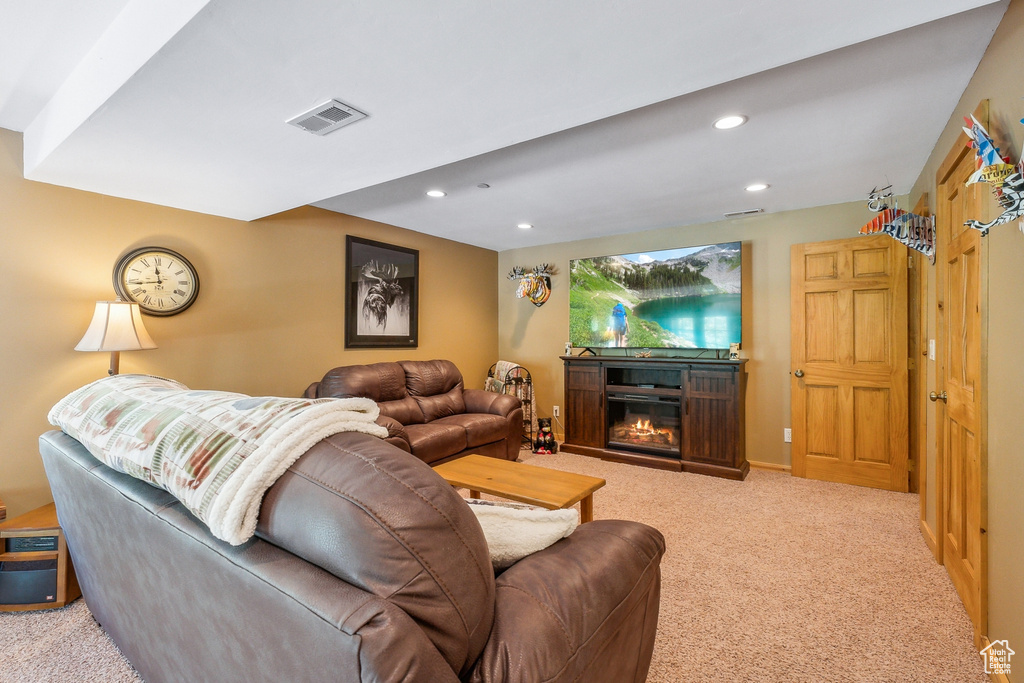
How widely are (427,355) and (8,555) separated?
3.35 m

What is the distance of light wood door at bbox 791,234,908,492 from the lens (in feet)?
11.8

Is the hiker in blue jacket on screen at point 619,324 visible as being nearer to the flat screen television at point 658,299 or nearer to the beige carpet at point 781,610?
the flat screen television at point 658,299

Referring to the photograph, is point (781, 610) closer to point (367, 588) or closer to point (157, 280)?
point (367, 588)

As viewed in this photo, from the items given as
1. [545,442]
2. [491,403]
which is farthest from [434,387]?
[545,442]

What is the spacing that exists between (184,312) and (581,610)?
11.1 ft

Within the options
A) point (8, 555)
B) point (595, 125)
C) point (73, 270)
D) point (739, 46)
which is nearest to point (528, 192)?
point (595, 125)

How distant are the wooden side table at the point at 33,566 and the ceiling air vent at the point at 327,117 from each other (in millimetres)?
2135

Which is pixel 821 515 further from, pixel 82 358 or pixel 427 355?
pixel 82 358

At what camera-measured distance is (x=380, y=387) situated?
13.5ft

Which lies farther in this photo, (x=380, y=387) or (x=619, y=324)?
(x=619, y=324)

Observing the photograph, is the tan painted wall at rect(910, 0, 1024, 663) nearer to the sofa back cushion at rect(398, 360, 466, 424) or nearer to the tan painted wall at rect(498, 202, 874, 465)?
the tan painted wall at rect(498, 202, 874, 465)

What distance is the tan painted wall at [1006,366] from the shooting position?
4.75 feet

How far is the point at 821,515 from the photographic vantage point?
3135mm

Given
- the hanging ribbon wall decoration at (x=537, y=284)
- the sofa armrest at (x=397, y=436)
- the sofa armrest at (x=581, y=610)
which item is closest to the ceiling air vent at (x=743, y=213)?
the hanging ribbon wall decoration at (x=537, y=284)
